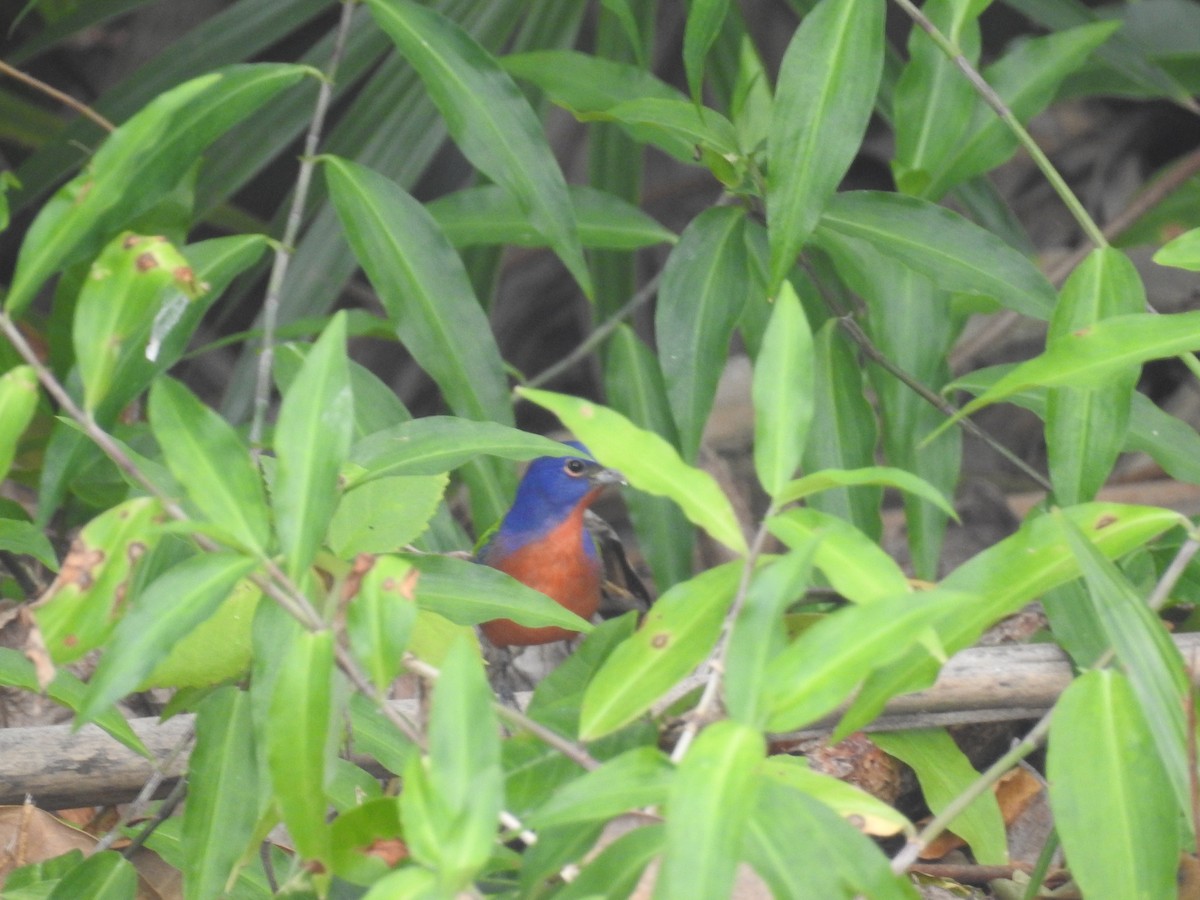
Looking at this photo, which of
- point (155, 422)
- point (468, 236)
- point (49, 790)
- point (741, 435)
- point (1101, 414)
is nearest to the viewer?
point (155, 422)

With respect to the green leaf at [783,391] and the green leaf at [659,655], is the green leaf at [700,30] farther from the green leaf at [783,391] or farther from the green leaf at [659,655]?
the green leaf at [659,655]

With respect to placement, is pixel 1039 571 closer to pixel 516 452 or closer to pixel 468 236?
pixel 516 452

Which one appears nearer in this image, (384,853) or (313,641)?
(313,641)

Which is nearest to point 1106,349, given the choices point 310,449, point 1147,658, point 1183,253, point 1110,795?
point 1183,253

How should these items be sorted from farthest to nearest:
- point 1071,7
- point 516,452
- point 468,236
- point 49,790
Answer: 1. point 1071,7
2. point 468,236
3. point 49,790
4. point 516,452

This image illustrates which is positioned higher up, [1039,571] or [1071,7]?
[1071,7]

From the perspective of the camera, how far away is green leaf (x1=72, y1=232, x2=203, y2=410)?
1451mm

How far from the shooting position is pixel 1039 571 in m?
1.55

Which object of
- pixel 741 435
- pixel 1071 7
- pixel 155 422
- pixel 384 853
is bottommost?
pixel 741 435

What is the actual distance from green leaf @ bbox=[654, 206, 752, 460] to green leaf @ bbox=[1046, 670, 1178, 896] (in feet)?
4.10

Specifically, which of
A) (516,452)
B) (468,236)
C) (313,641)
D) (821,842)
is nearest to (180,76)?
(468,236)

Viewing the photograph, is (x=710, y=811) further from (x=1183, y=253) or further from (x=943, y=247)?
(x=943, y=247)

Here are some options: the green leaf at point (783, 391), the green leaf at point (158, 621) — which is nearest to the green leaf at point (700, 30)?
the green leaf at point (783, 391)

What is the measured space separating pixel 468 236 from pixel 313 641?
6.34 ft
